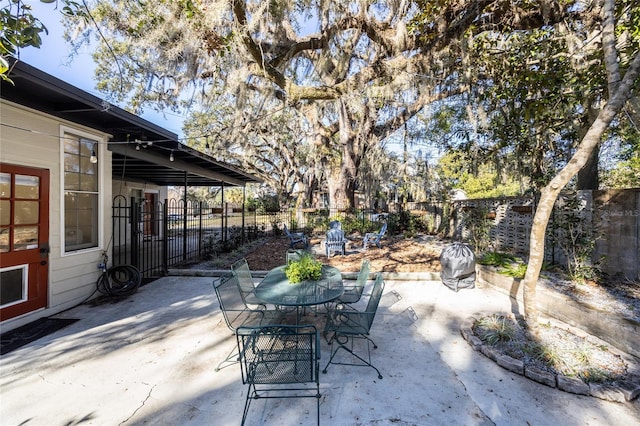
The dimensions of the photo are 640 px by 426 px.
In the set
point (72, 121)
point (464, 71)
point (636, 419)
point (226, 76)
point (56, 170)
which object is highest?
point (226, 76)

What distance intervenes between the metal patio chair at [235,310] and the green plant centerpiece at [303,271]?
1.44 feet

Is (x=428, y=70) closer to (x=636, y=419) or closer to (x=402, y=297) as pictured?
(x=402, y=297)

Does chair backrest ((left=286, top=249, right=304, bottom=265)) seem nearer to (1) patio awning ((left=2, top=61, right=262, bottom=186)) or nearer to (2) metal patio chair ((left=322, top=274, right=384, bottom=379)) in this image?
(2) metal patio chair ((left=322, top=274, right=384, bottom=379))

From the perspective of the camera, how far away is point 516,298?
427 cm

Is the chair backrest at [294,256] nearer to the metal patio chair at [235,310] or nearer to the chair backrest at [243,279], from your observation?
the chair backrest at [243,279]

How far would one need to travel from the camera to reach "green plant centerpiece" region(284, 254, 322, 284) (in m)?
3.38

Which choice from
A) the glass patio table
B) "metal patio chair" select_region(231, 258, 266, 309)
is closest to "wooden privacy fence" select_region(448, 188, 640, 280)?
the glass patio table

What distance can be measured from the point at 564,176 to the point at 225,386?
147 inches

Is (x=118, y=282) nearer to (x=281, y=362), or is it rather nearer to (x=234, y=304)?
(x=234, y=304)

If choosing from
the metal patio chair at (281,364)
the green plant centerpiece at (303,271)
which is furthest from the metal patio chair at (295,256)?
the metal patio chair at (281,364)

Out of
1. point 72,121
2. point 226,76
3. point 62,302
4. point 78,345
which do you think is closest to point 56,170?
point 72,121

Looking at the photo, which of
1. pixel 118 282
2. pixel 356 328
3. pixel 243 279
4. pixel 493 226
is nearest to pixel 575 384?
pixel 356 328

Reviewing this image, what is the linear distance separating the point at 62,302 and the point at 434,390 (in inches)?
192

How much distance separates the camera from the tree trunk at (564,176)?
8.46 ft
